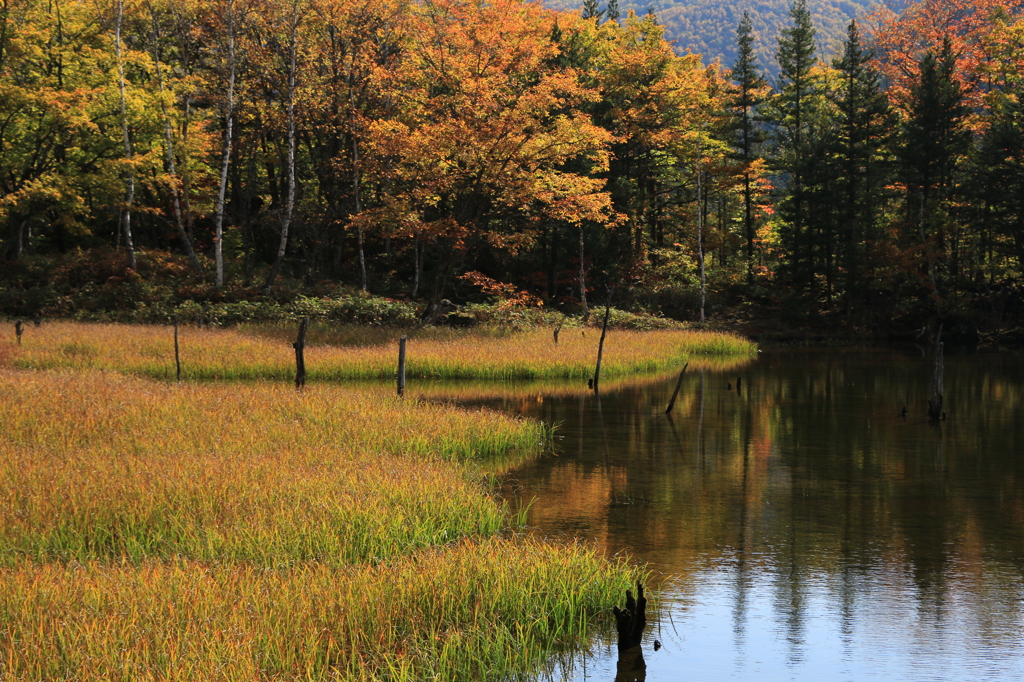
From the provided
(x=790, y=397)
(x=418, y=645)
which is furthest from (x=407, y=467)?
(x=790, y=397)

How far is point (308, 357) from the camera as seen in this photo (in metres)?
28.1

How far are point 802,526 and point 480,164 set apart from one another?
28.3 metres

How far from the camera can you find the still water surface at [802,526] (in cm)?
832

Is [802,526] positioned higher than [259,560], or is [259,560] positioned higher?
[259,560]

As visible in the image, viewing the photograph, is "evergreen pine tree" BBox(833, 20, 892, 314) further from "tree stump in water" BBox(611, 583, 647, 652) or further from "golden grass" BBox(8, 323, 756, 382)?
"tree stump in water" BBox(611, 583, 647, 652)

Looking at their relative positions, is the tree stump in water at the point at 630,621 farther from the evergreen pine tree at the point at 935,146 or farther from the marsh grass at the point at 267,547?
the evergreen pine tree at the point at 935,146

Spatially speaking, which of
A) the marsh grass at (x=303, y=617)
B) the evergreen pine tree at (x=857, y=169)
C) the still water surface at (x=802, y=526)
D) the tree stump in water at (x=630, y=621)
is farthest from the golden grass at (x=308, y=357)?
the evergreen pine tree at (x=857, y=169)

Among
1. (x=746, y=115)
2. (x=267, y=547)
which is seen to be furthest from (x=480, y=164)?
(x=267, y=547)

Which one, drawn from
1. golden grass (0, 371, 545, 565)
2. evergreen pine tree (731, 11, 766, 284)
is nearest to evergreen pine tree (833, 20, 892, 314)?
evergreen pine tree (731, 11, 766, 284)

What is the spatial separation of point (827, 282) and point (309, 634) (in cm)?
5292

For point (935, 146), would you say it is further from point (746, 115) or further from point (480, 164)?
point (480, 164)

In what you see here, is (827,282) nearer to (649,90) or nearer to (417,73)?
(649,90)

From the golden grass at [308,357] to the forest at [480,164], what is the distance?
749 cm

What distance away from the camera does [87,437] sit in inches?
555
